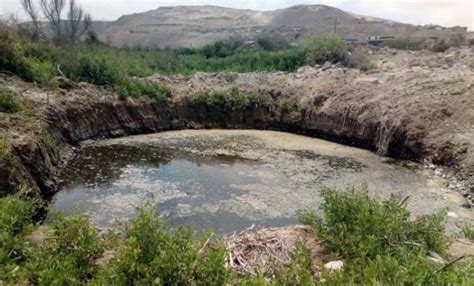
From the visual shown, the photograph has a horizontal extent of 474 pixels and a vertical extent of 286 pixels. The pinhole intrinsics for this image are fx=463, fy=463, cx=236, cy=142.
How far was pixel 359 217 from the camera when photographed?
602cm

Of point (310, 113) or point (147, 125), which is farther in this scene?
point (310, 113)

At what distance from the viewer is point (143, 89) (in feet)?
61.8

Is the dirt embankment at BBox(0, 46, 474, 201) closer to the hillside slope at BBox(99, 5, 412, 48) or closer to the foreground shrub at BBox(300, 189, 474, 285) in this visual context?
the foreground shrub at BBox(300, 189, 474, 285)

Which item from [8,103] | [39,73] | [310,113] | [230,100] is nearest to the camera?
[8,103]

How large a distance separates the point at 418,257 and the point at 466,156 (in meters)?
9.12

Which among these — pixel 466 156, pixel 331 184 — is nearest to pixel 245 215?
pixel 331 184

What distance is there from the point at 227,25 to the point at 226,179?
52202mm

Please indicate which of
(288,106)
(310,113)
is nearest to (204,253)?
(310,113)

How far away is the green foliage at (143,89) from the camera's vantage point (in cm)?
1836

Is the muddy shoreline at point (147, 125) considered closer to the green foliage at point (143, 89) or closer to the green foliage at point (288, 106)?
the green foliage at point (288, 106)

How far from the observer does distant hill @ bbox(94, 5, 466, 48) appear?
48.6 metres

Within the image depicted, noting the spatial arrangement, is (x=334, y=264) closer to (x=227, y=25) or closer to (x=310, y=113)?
(x=310, y=113)

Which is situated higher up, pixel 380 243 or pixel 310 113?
pixel 380 243

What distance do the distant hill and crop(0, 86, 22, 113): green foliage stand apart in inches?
1206
